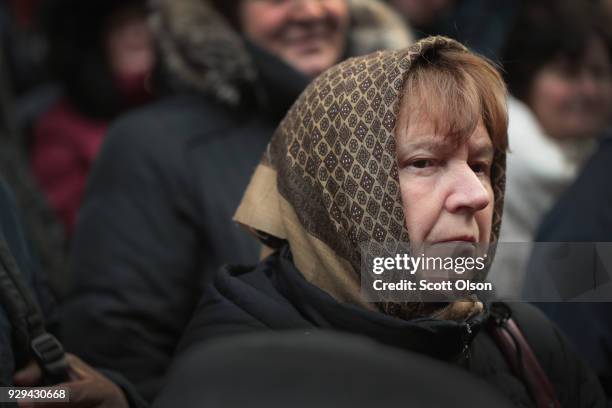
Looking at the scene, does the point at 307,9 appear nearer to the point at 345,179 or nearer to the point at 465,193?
the point at 345,179

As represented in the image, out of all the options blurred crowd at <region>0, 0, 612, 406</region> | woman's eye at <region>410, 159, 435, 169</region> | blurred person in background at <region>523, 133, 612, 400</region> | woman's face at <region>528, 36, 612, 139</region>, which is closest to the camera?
woman's eye at <region>410, 159, 435, 169</region>

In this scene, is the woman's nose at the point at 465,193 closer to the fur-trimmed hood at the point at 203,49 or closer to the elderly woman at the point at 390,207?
the elderly woman at the point at 390,207

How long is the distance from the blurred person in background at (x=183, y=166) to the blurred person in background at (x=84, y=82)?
0.98 m

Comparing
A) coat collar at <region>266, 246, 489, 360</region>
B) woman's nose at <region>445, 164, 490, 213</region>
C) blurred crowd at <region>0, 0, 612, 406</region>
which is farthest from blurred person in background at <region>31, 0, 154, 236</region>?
woman's nose at <region>445, 164, 490, 213</region>

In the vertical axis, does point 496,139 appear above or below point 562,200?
above

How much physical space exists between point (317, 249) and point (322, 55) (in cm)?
144

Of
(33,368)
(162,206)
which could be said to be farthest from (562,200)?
(33,368)

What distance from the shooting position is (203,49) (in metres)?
3.39

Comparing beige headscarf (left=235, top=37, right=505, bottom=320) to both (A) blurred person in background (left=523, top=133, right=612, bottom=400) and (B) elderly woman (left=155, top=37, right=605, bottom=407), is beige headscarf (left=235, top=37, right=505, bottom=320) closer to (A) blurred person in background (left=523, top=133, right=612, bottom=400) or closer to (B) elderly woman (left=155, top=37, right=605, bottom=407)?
(B) elderly woman (left=155, top=37, right=605, bottom=407)

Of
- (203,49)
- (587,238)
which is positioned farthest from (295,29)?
(587,238)

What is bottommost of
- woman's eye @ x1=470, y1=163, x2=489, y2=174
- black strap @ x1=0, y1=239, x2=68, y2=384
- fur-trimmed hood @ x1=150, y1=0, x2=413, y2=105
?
black strap @ x1=0, y1=239, x2=68, y2=384

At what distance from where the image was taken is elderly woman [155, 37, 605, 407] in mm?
2057

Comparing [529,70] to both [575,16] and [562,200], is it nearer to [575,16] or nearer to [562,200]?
[575,16]

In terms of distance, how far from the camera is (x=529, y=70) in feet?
14.2
